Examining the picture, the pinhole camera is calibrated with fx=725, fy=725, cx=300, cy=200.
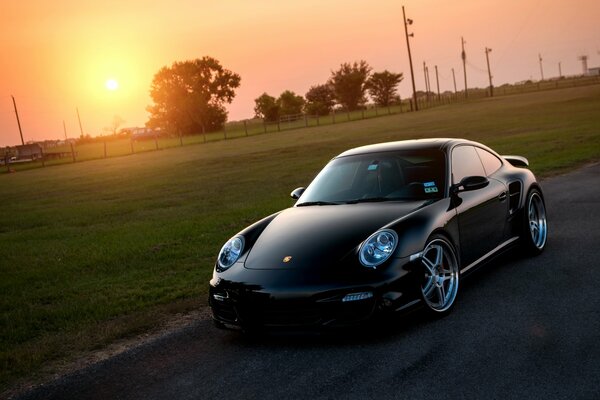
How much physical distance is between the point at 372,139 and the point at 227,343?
29.2 meters

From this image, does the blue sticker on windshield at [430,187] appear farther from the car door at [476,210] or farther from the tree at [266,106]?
the tree at [266,106]

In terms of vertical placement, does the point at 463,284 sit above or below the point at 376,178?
below

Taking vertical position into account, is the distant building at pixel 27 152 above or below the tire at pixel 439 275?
above

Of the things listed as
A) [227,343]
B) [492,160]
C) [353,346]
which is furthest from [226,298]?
[492,160]

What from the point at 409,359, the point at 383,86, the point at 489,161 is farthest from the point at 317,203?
the point at 383,86

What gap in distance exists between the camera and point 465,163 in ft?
22.8

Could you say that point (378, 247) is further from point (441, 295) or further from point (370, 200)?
point (370, 200)

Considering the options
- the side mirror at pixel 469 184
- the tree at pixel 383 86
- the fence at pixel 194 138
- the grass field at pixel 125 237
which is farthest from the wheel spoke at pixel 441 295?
the tree at pixel 383 86

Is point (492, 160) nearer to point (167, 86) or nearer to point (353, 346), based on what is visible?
point (353, 346)

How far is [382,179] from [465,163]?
0.91m

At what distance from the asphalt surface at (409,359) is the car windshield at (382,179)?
105 centimetres

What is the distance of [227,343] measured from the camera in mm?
5664

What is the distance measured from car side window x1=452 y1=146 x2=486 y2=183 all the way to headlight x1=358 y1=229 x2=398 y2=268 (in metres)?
1.36

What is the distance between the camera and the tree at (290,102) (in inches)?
4144
